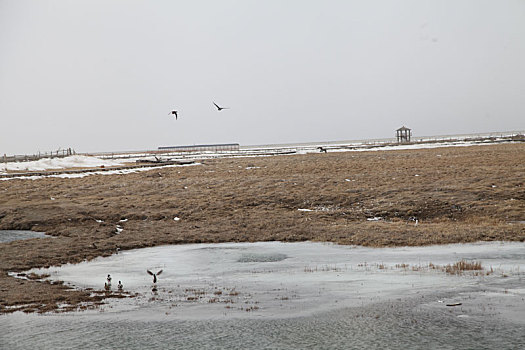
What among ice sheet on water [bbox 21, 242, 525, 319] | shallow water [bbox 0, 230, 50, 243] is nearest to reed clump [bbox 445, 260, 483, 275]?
ice sheet on water [bbox 21, 242, 525, 319]

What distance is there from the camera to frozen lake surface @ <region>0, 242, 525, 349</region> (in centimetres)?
1534

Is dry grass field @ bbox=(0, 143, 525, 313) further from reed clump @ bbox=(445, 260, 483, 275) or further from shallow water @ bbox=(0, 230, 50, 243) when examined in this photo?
reed clump @ bbox=(445, 260, 483, 275)

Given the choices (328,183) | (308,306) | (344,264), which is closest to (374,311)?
(308,306)

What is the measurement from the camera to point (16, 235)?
36.8 metres

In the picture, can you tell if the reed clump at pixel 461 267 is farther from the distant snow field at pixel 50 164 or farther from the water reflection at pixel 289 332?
the distant snow field at pixel 50 164

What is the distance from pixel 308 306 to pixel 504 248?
13747 mm

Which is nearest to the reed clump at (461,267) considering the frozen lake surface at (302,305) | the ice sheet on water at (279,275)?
the frozen lake surface at (302,305)

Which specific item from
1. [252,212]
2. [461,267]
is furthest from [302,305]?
[252,212]

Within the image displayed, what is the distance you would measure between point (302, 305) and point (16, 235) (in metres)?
26.4

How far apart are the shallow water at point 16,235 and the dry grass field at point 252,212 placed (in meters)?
0.92

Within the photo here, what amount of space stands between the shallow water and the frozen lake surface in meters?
10.9

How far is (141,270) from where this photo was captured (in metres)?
25.8

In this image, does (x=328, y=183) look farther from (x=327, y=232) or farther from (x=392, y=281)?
(x=392, y=281)

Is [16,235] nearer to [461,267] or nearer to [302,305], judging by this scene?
[302,305]
